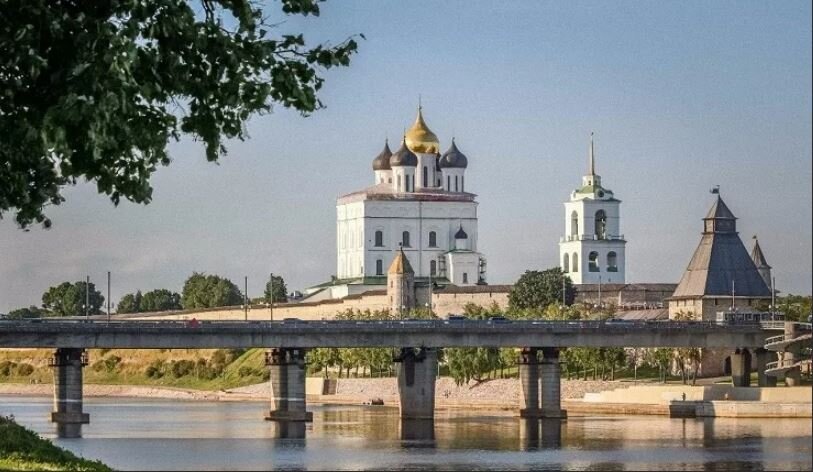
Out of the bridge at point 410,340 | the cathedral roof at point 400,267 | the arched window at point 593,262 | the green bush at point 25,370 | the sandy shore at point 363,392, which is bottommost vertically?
the sandy shore at point 363,392

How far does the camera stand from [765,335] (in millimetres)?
94062

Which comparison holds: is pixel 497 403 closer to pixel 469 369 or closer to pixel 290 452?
pixel 469 369

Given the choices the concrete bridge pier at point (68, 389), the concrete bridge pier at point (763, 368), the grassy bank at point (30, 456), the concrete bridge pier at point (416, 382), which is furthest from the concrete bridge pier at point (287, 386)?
the grassy bank at point (30, 456)

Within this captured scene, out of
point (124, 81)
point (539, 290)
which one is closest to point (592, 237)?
point (539, 290)

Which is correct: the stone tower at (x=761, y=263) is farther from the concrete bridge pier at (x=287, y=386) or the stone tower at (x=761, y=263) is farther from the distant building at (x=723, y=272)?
the concrete bridge pier at (x=287, y=386)

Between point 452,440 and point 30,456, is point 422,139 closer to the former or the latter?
point 452,440

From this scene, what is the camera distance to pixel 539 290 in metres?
154

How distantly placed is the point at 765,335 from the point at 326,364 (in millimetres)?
43470

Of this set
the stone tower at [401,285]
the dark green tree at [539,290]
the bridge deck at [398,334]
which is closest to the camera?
the bridge deck at [398,334]

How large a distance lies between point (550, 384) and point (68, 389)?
22562 mm

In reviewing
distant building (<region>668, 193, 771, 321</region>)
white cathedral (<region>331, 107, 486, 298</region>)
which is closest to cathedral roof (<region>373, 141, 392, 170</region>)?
white cathedral (<region>331, 107, 486, 298</region>)

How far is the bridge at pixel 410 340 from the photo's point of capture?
9056 cm

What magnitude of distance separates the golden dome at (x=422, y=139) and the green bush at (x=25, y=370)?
51.2 m

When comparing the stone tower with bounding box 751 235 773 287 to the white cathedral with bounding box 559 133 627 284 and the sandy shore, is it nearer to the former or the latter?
the sandy shore
